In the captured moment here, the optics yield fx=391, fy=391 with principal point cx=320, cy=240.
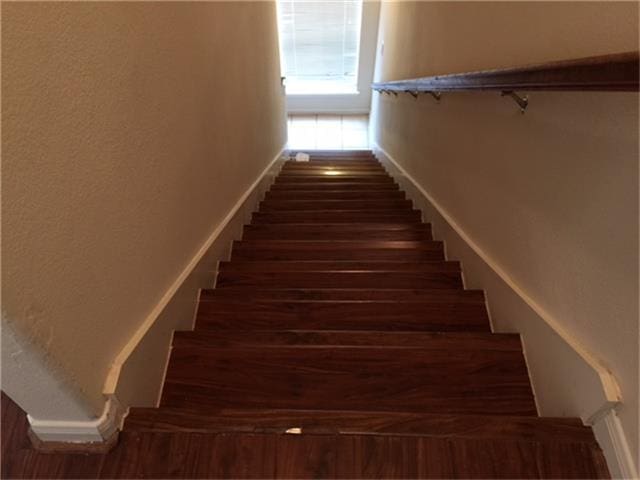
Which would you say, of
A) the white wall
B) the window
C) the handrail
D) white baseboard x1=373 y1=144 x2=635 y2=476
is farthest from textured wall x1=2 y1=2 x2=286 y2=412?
the white wall

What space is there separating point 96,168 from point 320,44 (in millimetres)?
6300

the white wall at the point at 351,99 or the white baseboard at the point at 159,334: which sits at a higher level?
the white baseboard at the point at 159,334

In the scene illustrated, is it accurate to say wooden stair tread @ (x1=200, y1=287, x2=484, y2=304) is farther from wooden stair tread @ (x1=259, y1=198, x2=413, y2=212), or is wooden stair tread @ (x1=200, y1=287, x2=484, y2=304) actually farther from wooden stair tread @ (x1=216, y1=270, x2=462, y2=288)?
wooden stair tread @ (x1=259, y1=198, x2=413, y2=212)

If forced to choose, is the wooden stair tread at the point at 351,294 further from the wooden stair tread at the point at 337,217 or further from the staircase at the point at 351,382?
the wooden stair tread at the point at 337,217

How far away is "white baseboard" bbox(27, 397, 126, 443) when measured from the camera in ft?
2.96

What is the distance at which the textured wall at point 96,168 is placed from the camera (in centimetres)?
69

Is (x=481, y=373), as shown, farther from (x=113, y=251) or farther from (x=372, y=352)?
(x=113, y=251)

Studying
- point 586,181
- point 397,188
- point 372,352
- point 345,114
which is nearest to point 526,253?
point 586,181

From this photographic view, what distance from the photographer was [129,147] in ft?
3.51

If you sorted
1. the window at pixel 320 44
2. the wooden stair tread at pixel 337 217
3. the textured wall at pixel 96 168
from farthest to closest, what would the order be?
the window at pixel 320 44 < the wooden stair tread at pixel 337 217 < the textured wall at pixel 96 168

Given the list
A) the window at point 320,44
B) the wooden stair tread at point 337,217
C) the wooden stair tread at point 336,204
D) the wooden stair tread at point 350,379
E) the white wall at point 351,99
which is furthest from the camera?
the white wall at point 351,99

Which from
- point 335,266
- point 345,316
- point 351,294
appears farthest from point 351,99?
point 345,316

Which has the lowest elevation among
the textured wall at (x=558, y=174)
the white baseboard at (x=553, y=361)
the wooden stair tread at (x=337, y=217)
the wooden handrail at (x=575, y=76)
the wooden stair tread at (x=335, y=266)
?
the wooden stair tread at (x=337, y=217)

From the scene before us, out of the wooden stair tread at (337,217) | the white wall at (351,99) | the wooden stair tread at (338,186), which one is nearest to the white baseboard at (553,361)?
the wooden stair tread at (337,217)
